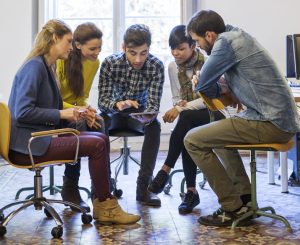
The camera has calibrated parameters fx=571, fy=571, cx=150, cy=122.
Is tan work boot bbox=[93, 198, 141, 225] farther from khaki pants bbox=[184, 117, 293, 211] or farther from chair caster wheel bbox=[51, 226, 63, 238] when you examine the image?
khaki pants bbox=[184, 117, 293, 211]

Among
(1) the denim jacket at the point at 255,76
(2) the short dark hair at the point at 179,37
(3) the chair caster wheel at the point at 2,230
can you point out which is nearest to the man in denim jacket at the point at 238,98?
(1) the denim jacket at the point at 255,76

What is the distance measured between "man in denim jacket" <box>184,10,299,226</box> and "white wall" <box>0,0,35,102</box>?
3.19 metres

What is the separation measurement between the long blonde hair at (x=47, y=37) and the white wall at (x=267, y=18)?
10.1ft

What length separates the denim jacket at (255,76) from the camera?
2789 millimetres

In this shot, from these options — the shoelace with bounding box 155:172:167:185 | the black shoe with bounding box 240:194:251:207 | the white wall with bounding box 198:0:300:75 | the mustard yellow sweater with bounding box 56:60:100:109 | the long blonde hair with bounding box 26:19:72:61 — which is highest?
the white wall with bounding box 198:0:300:75

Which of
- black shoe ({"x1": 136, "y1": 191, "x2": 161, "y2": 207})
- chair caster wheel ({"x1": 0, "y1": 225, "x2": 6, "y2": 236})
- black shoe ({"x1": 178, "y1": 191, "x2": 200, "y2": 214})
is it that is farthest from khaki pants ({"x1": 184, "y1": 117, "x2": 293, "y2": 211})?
chair caster wheel ({"x1": 0, "y1": 225, "x2": 6, "y2": 236})

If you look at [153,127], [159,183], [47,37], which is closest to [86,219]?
[159,183]

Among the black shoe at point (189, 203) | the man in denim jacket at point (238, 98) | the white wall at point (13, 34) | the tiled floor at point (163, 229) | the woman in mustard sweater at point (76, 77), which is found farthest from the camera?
the white wall at point (13, 34)

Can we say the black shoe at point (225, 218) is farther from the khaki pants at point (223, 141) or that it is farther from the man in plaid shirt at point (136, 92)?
the man in plaid shirt at point (136, 92)

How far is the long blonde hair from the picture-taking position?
294 centimetres

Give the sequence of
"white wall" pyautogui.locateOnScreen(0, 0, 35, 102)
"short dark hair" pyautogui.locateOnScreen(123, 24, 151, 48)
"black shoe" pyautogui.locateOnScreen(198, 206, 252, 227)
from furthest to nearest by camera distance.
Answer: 1. "white wall" pyautogui.locateOnScreen(0, 0, 35, 102)
2. "short dark hair" pyautogui.locateOnScreen(123, 24, 151, 48)
3. "black shoe" pyautogui.locateOnScreen(198, 206, 252, 227)

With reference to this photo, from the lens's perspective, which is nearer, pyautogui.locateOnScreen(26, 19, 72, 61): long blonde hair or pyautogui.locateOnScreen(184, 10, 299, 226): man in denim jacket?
pyautogui.locateOnScreen(184, 10, 299, 226): man in denim jacket

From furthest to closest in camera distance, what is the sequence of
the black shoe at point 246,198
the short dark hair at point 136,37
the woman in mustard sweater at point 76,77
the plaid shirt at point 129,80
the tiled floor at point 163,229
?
the plaid shirt at point 129,80 < the short dark hair at point 136,37 < the woman in mustard sweater at point 76,77 < the black shoe at point 246,198 < the tiled floor at point 163,229

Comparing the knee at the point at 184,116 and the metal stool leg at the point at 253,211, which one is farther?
the knee at the point at 184,116
